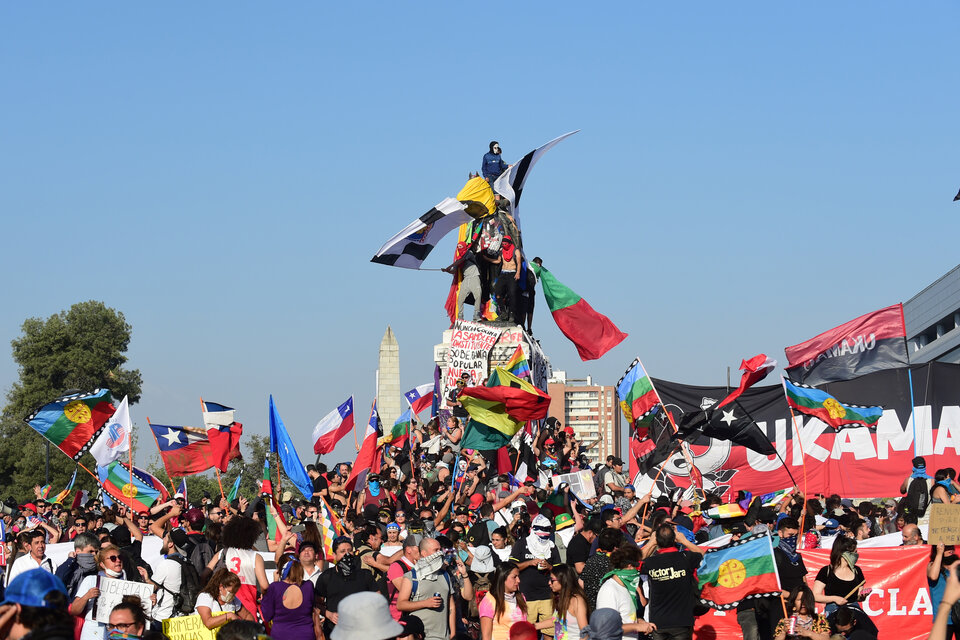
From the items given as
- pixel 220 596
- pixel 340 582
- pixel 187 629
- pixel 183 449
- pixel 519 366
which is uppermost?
pixel 519 366

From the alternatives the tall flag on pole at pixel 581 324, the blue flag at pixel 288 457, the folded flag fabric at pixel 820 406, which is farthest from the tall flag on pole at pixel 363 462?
the tall flag on pole at pixel 581 324

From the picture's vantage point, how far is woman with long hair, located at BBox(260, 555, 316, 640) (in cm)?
1014

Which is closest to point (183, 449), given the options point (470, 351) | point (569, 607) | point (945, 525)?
point (470, 351)

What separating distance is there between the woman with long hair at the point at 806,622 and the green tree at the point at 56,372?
44107 millimetres

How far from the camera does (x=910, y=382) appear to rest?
24.0 m

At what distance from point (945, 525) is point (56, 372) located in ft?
162

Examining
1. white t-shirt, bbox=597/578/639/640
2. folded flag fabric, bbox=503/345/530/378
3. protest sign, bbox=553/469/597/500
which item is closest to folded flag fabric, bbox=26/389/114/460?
protest sign, bbox=553/469/597/500

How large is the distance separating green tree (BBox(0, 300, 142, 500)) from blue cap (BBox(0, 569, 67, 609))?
4664 centimetres

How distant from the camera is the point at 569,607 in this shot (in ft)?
33.6

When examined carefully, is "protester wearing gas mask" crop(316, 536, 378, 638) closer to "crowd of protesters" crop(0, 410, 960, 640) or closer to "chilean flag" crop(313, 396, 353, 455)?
"crowd of protesters" crop(0, 410, 960, 640)

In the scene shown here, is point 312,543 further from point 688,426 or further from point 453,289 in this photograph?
point 453,289

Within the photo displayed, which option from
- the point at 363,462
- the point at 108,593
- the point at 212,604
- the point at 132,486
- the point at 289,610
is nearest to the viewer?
the point at 108,593

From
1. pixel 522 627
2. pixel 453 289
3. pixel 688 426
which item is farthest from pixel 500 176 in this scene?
pixel 522 627

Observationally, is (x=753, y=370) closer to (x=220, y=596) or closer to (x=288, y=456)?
(x=288, y=456)
